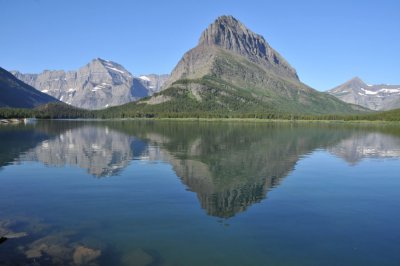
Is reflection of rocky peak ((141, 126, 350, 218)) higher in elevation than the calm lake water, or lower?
higher

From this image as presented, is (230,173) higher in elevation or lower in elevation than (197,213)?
higher

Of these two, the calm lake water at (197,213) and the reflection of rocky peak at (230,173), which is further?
the reflection of rocky peak at (230,173)

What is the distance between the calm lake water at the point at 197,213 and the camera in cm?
2812

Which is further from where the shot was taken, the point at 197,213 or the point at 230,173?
the point at 230,173

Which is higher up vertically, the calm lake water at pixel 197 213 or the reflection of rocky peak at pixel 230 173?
the reflection of rocky peak at pixel 230 173

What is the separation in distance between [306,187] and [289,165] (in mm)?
21623

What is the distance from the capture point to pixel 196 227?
113 feet

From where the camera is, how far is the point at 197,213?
127ft

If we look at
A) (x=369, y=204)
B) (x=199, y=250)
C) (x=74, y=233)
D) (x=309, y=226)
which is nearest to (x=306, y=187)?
(x=369, y=204)

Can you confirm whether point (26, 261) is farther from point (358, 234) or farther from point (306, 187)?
point (306, 187)

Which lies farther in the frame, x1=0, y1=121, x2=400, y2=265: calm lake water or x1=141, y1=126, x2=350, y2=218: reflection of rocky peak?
x1=141, y1=126, x2=350, y2=218: reflection of rocky peak

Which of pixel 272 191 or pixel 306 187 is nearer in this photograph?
pixel 272 191

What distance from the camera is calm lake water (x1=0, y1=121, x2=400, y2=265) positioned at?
2812 centimetres

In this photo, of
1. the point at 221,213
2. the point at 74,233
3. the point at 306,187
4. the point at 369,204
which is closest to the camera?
the point at 74,233
